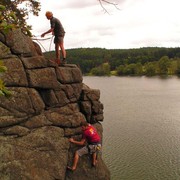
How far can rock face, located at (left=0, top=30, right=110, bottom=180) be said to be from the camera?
13.0 meters

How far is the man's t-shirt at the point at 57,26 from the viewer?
50.2 feet

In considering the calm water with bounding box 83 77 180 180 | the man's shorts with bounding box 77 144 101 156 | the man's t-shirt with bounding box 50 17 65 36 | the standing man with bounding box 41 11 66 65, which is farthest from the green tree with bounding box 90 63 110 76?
the man's shorts with bounding box 77 144 101 156

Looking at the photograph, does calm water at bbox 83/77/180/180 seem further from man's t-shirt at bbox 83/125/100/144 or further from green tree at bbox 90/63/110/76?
green tree at bbox 90/63/110/76

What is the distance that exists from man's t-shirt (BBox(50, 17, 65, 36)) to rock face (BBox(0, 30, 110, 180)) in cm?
157

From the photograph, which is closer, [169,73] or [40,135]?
[40,135]

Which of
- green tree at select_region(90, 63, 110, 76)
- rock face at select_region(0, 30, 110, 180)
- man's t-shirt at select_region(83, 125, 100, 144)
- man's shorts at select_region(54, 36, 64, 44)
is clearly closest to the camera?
rock face at select_region(0, 30, 110, 180)

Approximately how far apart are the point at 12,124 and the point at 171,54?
192103 mm

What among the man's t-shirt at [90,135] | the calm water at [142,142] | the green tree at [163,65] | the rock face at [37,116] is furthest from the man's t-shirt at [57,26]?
the green tree at [163,65]

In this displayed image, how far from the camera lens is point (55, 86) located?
14.8 m

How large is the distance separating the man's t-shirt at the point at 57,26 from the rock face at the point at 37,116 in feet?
5.14

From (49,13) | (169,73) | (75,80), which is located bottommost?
(169,73)

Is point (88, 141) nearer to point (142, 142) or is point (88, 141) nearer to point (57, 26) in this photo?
point (57, 26)

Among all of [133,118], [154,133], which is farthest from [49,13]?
[133,118]

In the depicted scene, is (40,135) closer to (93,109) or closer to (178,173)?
(93,109)
